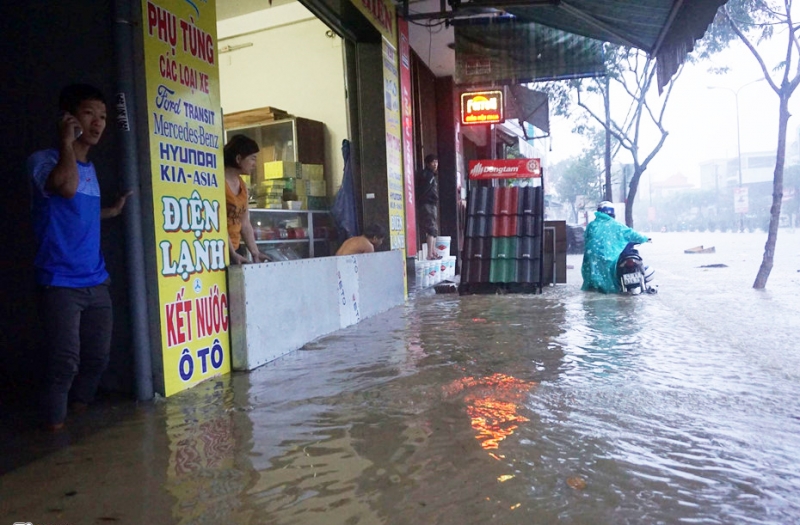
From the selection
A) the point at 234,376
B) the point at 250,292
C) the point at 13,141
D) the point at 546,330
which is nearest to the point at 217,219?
the point at 250,292

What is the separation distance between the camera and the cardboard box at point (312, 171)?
8477 millimetres

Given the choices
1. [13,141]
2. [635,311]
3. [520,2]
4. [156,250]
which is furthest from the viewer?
[520,2]

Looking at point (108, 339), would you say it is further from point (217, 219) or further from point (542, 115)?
point (542, 115)

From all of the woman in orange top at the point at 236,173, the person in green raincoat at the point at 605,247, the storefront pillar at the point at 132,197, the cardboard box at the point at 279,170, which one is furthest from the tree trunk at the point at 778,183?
the storefront pillar at the point at 132,197

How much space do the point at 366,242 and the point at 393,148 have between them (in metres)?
1.94

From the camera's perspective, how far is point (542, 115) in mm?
16031

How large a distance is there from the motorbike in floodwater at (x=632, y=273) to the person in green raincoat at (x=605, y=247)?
0.14 meters

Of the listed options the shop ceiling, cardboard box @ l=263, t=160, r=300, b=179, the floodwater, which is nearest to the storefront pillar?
the floodwater

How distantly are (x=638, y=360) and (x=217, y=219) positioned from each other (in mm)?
3177

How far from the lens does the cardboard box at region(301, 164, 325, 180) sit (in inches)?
334

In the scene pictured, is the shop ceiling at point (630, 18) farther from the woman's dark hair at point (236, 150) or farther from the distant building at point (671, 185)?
the distant building at point (671, 185)

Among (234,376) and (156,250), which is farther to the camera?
(234,376)

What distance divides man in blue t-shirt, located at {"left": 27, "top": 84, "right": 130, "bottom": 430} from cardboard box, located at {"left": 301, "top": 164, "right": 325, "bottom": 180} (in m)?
5.31

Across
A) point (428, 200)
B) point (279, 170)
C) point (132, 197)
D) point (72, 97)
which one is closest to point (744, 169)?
point (428, 200)
